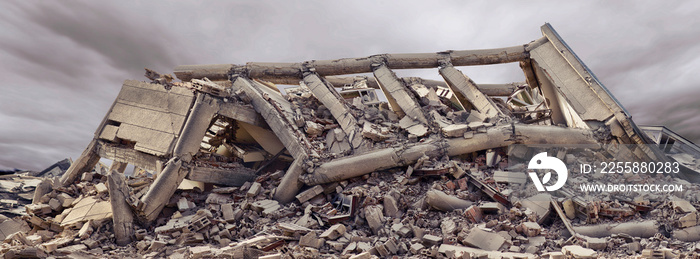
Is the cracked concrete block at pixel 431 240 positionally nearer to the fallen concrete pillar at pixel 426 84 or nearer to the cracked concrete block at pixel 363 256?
the cracked concrete block at pixel 363 256

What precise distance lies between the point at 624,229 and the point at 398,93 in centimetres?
490

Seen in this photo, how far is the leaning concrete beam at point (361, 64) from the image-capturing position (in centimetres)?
1005

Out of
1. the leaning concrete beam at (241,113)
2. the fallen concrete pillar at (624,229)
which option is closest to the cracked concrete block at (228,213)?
the leaning concrete beam at (241,113)

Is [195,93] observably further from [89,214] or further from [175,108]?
[89,214]

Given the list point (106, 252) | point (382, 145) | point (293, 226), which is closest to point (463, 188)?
point (382, 145)

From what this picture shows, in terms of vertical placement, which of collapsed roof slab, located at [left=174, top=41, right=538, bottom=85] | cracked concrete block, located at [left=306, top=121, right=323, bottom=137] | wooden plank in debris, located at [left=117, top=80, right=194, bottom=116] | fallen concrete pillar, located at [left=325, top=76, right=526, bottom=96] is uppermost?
fallen concrete pillar, located at [left=325, top=76, right=526, bottom=96]

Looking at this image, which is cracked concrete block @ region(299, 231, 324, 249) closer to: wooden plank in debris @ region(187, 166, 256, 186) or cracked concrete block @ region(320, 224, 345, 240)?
cracked concrete block @ region(320, 224, 345, 240)

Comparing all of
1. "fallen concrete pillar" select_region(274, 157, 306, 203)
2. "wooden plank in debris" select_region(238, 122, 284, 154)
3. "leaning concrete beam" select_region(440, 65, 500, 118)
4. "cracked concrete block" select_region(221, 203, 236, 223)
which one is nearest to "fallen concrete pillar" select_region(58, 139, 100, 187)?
"wooden plank in debris" select_region(238, 122, 284, 154)

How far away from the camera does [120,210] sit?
7207mm

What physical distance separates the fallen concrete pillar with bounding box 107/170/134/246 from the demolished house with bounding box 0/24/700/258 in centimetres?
2

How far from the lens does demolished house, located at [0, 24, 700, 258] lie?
247 inches

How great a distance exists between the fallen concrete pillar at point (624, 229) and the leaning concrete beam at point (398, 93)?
3.55 m

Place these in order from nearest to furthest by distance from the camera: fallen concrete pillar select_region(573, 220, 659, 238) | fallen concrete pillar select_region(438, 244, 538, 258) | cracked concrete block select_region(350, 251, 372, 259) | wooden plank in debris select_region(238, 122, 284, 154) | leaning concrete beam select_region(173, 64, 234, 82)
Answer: fallen concrete pillar select_region(438, 244, 538, 258)
cracked concrete block select_region(350, 251, 372, 259)
fallen concrete pillar select_region(573, 220, 659, 238)
wooden plank in debris select_region(238, 122, 284, 154)
leaning concrete beam select_region(173, 64, 234, 82)

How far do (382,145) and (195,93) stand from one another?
3.83 meters
